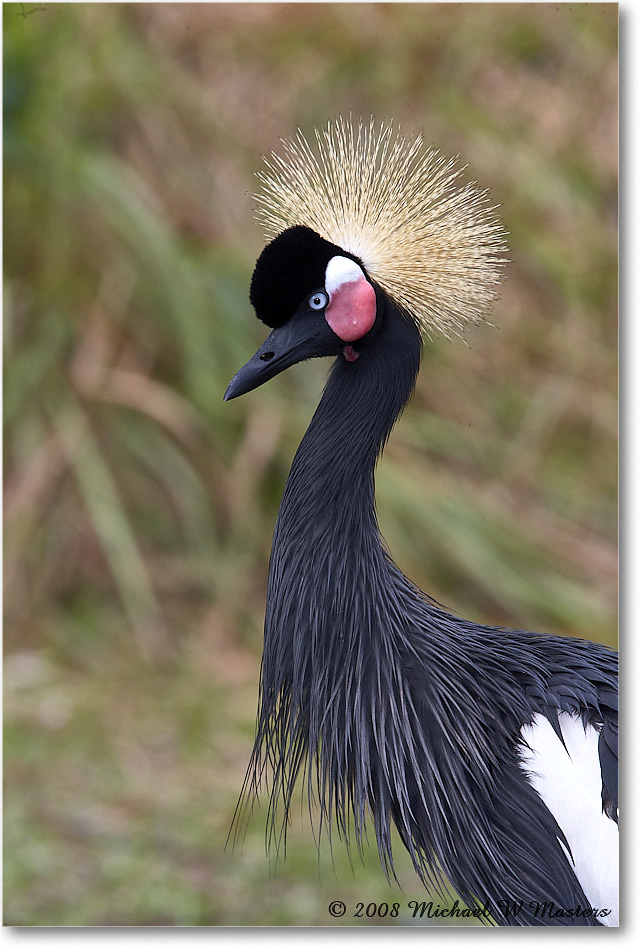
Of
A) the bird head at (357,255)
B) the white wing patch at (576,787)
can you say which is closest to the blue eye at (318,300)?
the bird head at (357,255)

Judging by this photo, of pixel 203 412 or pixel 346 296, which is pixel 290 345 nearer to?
pixel 346 296

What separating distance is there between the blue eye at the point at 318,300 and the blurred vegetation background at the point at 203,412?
915 mm

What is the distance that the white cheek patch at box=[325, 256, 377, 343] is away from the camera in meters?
1.42

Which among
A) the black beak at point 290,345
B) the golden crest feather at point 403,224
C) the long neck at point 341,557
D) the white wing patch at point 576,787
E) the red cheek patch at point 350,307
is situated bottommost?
the white wing patch at point 576,787

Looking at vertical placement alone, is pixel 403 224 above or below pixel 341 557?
above

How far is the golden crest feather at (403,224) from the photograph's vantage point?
4.95ft

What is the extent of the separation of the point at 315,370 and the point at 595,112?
970 mm

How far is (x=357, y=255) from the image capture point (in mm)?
1493

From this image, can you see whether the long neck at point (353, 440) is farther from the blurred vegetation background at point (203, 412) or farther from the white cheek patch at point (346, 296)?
the blurred vegetation background at point (203, 412)

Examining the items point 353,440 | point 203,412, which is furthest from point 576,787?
point 203,412

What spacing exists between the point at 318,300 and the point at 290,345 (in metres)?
0.07

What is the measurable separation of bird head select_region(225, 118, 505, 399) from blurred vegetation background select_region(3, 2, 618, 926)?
0.71 meters

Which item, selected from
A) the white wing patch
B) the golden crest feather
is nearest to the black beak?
the golden crest feather

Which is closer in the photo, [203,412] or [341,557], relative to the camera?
[341,557]
